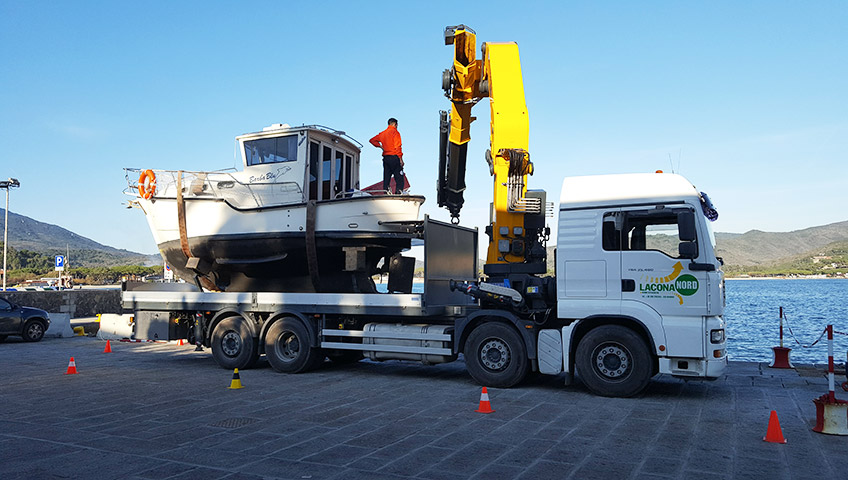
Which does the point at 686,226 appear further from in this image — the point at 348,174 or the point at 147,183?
the point at 147,183

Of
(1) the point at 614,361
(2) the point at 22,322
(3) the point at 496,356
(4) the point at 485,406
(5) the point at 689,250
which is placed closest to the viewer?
(4) the point at 485,406

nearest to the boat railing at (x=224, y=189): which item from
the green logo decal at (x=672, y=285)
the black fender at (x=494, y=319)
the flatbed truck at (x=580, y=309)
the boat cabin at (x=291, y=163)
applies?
the boat cabin at (x=291, y=163)

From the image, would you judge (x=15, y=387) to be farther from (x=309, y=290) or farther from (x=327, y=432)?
(x=327, y=432)

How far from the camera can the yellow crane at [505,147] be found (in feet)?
32.8

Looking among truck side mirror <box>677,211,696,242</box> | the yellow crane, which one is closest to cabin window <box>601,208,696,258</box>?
truck side mirror <box>677,211,696,242</box>

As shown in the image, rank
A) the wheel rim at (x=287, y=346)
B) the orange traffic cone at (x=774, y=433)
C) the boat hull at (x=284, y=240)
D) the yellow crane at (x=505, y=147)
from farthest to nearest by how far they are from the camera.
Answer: the boat hull at (x=284, y=240) → the wheel rim at (x=287, y=346) → the yellow crane at (x=505, y=147) → the orange traffic cone at (x=774, y=433)

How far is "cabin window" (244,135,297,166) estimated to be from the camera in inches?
501

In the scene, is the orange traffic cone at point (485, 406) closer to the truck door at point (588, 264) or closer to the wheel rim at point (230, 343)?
→ the truck door at point (588, 264)

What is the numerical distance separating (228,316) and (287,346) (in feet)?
4.78

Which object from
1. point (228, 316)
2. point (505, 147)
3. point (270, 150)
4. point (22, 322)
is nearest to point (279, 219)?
point (270, 150)

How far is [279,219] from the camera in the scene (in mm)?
12047

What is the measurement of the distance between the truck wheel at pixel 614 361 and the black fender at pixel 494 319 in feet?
2.36

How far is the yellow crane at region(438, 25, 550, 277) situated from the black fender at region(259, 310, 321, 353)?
3.40 m

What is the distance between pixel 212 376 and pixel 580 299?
6.66 meters
